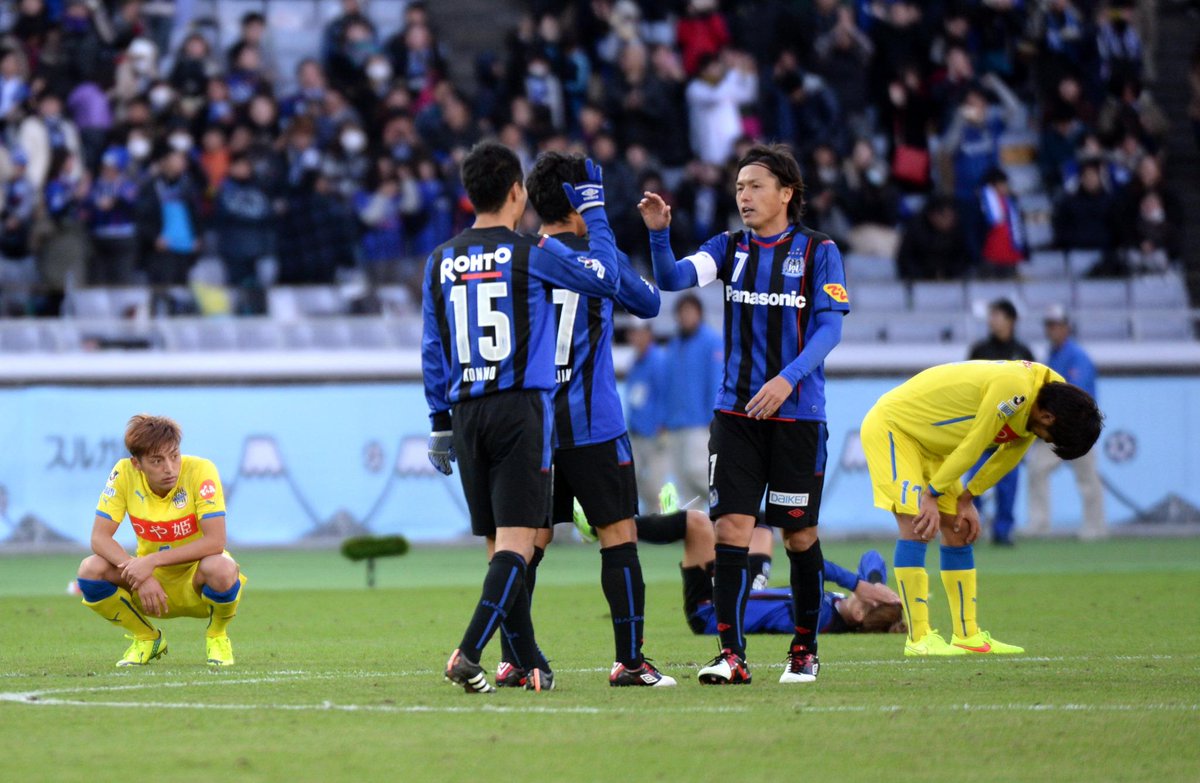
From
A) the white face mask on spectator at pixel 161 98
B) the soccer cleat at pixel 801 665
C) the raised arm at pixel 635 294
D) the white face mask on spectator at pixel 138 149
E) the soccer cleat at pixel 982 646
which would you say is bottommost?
the soccer cleat at pixel 982 646

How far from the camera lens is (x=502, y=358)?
7023 millimetres

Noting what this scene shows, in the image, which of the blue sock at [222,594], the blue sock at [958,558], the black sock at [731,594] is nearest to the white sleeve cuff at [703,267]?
the black sock at [731,594]

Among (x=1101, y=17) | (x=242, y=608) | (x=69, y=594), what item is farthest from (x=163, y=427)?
(x=1101, y=17)

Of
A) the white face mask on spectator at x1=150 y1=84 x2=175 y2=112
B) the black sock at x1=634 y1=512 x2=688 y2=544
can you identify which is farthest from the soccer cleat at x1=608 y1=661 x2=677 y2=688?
the white face mask on spectator at x1=150 y1=84 x2=175 y2=112

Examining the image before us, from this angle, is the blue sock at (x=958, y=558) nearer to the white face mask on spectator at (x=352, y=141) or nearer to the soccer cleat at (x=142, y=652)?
the soccer cleat at (x=142, y=652)

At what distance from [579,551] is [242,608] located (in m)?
6.59

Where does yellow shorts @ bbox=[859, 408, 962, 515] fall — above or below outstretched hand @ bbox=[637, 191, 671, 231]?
below

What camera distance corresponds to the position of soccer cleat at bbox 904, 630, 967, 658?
358 inches

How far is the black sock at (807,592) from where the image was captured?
306 inches

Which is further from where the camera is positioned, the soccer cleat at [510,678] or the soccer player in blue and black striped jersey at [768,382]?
the soccer player in blue and black striped jersey at [768,382]

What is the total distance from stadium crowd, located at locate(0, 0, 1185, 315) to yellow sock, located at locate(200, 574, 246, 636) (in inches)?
424

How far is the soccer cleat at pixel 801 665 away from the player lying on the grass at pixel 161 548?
2537mm

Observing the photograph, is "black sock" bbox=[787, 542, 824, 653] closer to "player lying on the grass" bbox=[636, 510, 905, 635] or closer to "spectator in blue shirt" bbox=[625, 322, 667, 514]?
"player lying on the grass" bbox=[636, 510, 905, 635]

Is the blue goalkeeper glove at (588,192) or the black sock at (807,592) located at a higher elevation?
the blue goalkeeper glove at (588,192)
